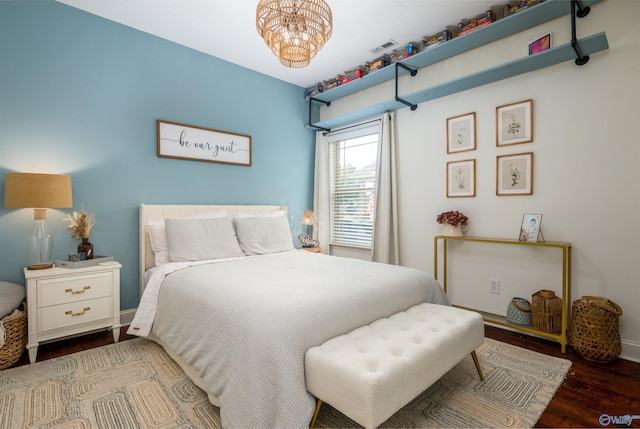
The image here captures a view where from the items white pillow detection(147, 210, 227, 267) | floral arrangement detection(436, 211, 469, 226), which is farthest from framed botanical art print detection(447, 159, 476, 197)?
white pillow detection(147, 210, 227, 267)

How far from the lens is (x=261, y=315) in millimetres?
1462

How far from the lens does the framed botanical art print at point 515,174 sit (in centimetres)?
266

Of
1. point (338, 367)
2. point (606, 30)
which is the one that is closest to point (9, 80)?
point (338, 367)

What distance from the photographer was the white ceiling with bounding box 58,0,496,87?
8.40ft

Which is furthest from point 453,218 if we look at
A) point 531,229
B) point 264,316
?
point 264,316

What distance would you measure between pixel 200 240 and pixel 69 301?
991 millimetres

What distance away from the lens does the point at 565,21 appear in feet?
7.94

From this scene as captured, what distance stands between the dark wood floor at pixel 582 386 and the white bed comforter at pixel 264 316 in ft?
2.26

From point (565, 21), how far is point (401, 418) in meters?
3.06

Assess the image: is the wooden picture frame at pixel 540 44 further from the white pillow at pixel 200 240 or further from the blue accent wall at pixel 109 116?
the white pillow at pixel 200 240

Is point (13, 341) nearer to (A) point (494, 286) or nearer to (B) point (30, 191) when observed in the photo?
(B) point (30, 191)

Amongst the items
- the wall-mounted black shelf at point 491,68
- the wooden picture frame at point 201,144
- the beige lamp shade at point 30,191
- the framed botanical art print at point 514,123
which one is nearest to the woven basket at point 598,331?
the framed botanical art print at point 514,123

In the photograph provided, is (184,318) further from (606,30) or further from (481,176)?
(606,30)

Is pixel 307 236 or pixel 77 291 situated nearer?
pixel 77 291
